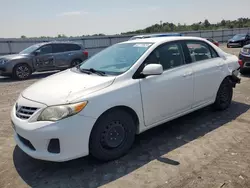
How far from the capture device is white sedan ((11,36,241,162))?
2.93 meters

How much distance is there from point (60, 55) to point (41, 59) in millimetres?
961

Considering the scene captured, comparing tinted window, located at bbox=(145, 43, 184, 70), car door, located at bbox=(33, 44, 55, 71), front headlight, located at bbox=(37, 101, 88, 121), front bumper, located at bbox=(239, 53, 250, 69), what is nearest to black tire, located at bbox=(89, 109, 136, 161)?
front headlight, located at bbox=(37, 101, 88, 121)

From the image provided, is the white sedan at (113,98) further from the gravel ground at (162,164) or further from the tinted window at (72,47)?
the tinted window at (72,47)

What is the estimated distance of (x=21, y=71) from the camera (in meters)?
10.8

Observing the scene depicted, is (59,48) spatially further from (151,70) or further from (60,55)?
(151,70)

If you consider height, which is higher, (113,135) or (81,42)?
(81,42)

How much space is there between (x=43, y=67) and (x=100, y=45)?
7852mm

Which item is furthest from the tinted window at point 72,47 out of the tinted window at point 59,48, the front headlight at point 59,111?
the front headlight at point 59,111

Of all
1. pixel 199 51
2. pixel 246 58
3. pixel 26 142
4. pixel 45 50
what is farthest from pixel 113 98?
pixel 45 50

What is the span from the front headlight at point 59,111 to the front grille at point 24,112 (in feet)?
0.62

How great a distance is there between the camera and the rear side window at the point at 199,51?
4447mm

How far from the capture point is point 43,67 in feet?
37.7

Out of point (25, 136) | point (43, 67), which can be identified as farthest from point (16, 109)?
point (43, 67)

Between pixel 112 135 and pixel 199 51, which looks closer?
pixel 112 135
